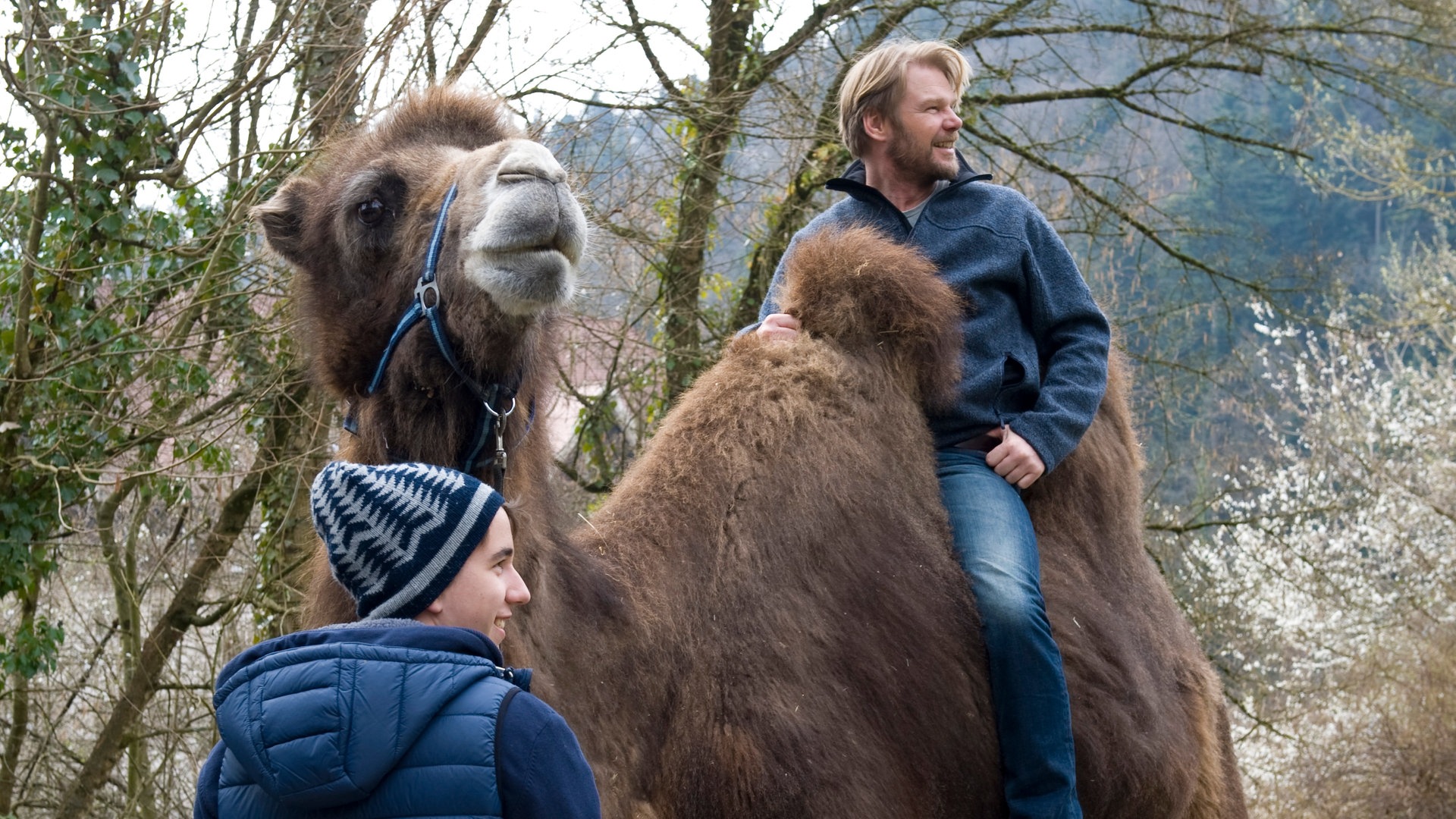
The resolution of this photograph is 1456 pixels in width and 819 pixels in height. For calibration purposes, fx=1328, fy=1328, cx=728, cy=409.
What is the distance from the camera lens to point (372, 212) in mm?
3328

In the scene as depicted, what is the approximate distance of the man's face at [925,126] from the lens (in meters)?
3.74

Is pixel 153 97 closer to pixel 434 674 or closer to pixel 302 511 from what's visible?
pixel 302 511

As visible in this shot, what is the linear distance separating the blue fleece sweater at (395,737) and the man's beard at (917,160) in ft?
7.74

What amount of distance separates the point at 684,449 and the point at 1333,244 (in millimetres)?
36418

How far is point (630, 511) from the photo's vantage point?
325 centimetres

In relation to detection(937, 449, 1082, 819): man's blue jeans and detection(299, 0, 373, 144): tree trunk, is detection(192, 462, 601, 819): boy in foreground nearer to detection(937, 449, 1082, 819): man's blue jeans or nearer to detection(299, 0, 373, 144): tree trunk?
detection(937, 449, 1082, 819): man's blue jeans

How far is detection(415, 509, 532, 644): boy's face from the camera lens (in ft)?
6.66

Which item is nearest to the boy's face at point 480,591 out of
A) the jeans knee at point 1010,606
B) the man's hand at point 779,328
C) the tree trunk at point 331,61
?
the jeans knee at point 1010,606

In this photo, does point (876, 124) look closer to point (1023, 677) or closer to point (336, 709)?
point (1023, 677)

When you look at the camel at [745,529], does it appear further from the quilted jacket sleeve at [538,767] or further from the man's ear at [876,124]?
the quilted jacket sleeve at [538,767]

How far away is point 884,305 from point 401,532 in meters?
1.79

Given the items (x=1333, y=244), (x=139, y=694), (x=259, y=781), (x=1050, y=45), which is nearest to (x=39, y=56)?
(x=139, y=694)

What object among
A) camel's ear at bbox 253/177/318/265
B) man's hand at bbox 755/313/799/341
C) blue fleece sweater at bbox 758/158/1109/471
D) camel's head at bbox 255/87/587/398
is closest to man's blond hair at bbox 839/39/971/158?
blue fleece sweater at bbox 758/158/1109/471

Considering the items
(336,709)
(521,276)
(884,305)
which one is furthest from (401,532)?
(884,305)
